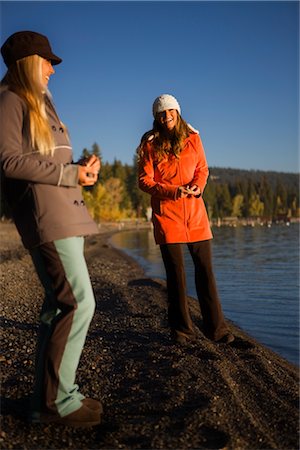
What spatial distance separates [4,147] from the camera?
2633mm

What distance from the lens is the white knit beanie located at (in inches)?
185

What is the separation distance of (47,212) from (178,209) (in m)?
2.26

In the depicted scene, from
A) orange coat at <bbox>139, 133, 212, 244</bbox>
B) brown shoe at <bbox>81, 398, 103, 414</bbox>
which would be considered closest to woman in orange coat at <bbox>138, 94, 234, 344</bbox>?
orange coat at <bbox>139, 133, 212, 244</bbox>

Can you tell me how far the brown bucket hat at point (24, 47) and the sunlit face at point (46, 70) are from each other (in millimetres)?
39

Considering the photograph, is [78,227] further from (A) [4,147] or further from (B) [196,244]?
Result: (B) [196,244]

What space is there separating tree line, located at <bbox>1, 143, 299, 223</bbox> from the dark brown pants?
68.7 metres

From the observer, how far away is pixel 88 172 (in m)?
2.88

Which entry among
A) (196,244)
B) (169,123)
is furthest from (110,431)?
(169,123)

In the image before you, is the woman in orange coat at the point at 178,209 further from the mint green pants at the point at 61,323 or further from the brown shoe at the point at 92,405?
the mint green pants at the point at 61,323

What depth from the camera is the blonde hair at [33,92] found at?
2.73 metres

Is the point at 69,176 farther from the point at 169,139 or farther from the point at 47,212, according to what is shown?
the point at 169,139

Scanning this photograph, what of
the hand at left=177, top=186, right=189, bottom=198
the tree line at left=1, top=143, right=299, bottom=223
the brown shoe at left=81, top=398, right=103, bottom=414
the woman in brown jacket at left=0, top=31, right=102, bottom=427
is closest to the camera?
the woman in brown jacket at left=0, top=31, right=102, bottom=427

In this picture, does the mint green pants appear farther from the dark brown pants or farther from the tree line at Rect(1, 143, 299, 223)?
the tree line at Rect(1, 143, 299, 223)

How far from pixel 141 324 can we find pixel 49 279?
3650 millimetres
